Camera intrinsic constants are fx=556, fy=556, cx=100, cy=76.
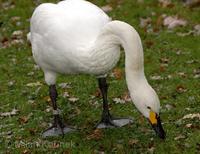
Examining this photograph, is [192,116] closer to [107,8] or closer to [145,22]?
[145,22]

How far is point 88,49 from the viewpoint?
11.3 meters

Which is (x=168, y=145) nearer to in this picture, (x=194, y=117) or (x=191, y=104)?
(x=194, y=117)

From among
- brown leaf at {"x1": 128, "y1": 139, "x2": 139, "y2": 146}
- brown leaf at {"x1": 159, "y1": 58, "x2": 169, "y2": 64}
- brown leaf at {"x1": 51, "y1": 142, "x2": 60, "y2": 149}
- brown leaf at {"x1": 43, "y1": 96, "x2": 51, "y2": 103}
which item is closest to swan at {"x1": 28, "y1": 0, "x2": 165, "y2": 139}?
brown leaf at {"x1": 51, "y1": 142, "x2": 60, "y2": 149}

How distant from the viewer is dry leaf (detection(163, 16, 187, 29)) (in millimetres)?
21203

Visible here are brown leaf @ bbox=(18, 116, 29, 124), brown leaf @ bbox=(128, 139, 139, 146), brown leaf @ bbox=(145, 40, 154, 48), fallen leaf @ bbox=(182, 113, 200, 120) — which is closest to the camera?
brown leaf @ bbox=(128, 139, 139, 146)

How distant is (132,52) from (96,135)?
9.71ft

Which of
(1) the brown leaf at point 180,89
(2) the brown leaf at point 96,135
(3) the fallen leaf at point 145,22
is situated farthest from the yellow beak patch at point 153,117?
(3) the fallen leaf at point 145,22

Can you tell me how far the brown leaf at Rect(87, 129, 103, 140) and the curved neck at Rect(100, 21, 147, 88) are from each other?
7.51 feet

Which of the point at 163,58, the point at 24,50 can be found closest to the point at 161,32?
the point at 163,58

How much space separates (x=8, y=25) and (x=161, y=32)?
22.2ft

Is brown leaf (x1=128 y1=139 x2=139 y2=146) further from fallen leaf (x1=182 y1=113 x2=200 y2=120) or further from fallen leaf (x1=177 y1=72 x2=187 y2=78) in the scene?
fallen leaf (x1=177 y1=72 x2=187 y2=78)

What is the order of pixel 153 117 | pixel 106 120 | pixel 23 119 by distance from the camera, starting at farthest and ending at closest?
1. pixel 23 119
2. pixel 106 120
3. pixel 153 117

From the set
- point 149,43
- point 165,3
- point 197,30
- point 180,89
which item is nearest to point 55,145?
point 180,89

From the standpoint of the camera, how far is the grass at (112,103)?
12.3 metres
